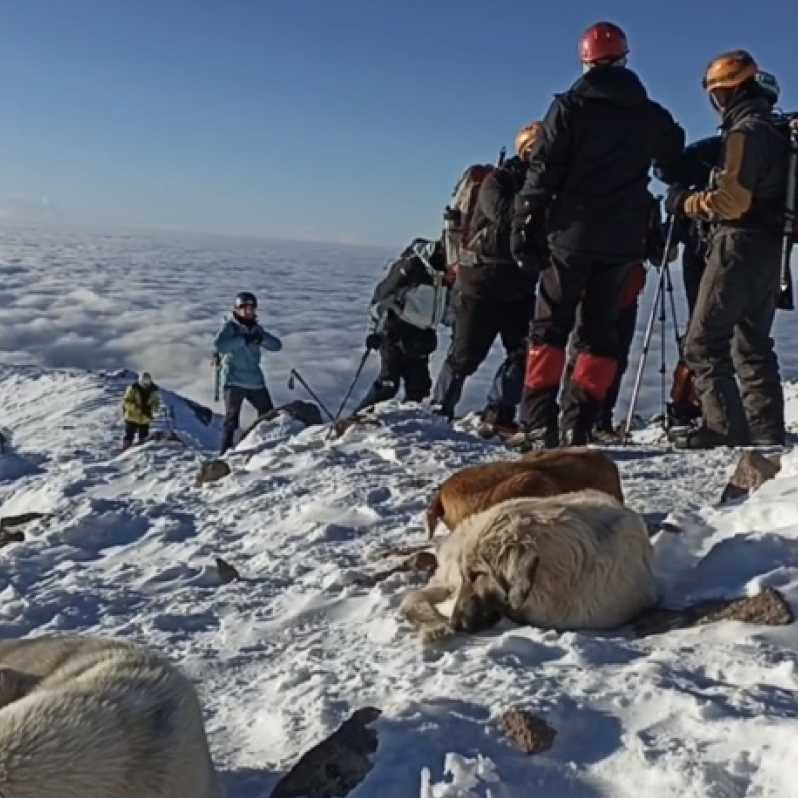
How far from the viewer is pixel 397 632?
13.3 feet

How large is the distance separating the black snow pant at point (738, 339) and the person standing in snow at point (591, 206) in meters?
0.56

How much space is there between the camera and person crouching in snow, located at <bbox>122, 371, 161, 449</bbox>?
19344 mm

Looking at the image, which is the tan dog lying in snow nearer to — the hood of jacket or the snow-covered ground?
the snow-covered ground

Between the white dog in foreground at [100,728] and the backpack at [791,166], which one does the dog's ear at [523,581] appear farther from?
the backpack at [791,166]

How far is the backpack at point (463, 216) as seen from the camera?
329 inches

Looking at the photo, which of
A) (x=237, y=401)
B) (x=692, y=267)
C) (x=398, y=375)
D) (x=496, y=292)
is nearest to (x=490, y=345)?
(x=496, y=292)

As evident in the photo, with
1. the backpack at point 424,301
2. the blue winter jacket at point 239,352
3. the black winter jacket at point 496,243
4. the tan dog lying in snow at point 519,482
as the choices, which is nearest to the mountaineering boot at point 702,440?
the black winter jacket at point 496,243

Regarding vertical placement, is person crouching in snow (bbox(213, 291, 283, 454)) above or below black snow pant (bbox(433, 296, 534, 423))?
below

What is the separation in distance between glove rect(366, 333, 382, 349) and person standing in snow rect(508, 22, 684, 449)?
3385 mm

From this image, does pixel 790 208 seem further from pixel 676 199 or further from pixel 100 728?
pixel 100 728

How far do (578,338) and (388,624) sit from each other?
12.1ft

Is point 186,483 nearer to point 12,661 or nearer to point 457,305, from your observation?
point 457,305

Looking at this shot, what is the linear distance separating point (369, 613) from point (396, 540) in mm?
1215

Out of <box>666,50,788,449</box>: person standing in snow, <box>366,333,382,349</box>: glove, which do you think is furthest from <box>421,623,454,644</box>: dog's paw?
<box>366,333,382,349</box>: glove
